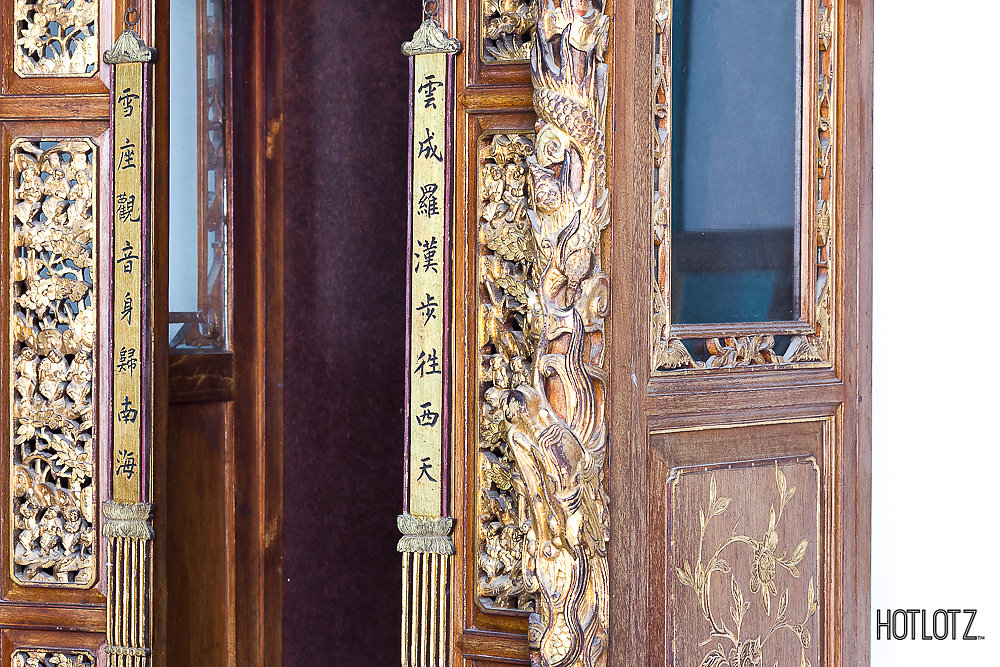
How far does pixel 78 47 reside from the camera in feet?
6.40

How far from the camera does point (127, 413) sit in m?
1.89

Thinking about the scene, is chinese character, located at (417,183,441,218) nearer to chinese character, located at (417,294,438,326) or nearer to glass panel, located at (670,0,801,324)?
chinese character, located at (417,294,438,326)

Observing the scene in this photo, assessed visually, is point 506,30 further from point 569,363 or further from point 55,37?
point 55,37

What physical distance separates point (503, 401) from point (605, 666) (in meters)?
0.42

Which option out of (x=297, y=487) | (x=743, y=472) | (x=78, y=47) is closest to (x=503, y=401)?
(x=743, y=472)

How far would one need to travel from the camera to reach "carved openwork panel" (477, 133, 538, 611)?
63.7 inches

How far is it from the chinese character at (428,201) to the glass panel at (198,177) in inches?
27.2

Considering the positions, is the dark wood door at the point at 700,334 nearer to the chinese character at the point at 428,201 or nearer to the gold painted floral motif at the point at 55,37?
→ the chinese character at the point at 428,201

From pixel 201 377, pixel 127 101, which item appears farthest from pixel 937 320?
pixel 127 101

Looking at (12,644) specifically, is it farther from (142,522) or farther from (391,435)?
(391,435)

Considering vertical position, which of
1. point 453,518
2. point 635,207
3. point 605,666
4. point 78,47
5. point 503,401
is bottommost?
point 605,666

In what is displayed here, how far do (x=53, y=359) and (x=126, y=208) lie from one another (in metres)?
0.30

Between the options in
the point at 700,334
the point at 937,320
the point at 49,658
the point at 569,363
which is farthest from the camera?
the point at 937,320

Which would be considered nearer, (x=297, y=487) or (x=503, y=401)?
(x=503, y=401)
